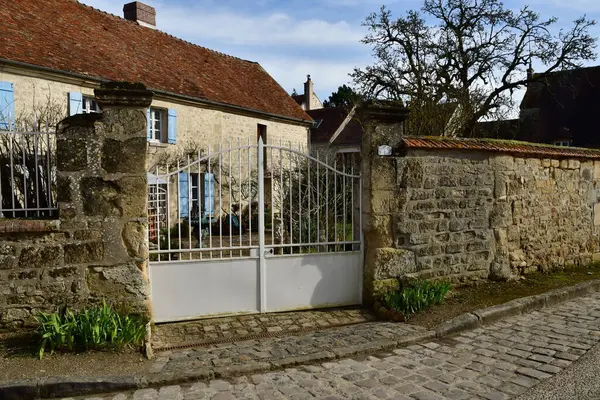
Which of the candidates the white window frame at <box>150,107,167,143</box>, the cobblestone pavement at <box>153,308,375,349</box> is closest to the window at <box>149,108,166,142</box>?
the white window frame at <box>150,107,167,143</box>

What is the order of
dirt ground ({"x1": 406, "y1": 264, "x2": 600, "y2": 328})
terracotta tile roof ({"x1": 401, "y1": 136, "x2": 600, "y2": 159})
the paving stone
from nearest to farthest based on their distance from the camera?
1. the paving stone
2. dirt ground ({"x1": 406, "y1": 264, "x2": 600, "y2": 328})
3. terracotta tile roof ({"x1": 401, "y1": 136, "x2": 600, "y2": 159})

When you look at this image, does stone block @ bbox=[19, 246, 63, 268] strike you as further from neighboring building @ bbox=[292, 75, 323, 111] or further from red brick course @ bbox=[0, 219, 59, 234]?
neighboring building @ bbox=[292, 75, 323, 111]

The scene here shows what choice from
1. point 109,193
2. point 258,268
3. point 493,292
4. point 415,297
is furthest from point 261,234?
point 493,292

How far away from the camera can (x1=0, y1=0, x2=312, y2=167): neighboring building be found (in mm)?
9867

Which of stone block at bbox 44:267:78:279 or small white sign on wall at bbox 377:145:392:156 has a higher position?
small white sign on wall at bbox 377:145:392:156

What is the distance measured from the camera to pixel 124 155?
14.5ft

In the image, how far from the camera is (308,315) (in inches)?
208

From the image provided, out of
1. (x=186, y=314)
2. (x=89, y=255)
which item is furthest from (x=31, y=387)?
(x=186, y=314)

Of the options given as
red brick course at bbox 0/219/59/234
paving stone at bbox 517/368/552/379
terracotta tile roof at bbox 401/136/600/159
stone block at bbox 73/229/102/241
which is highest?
terracotta tile roof at bbox 401/136/600/159

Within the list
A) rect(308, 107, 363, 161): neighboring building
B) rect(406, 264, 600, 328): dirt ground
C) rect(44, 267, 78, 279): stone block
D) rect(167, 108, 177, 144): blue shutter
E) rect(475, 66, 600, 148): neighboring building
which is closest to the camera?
rect(44, 267, 78, 279): stone block

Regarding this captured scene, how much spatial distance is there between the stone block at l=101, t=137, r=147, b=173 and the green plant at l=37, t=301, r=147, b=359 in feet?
4.41

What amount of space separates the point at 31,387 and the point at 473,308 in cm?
457

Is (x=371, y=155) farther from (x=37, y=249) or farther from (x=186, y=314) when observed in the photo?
(x=37, y=249)

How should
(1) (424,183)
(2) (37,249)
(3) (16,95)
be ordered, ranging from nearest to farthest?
(2) (37,249)
(1) (424,183)
(3) (16,95)
